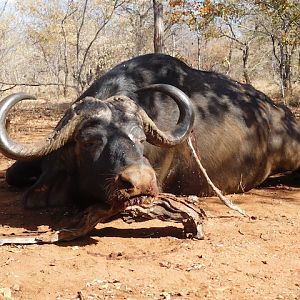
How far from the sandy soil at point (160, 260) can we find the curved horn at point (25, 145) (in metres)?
0.71

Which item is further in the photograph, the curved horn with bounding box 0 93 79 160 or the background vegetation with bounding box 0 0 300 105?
the background vegetation with bounding box 0 0 300 105

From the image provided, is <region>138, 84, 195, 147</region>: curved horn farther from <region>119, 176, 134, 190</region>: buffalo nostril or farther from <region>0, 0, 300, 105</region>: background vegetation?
<region>0, 0, 300, 105</region>: background vegetation

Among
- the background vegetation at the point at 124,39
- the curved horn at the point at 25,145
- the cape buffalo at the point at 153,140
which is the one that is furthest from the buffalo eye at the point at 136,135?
the background vegetation at the point at 124,39

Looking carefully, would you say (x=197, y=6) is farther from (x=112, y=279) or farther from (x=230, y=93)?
(x=112, y=279)

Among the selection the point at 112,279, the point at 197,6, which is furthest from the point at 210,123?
the point at 197,6

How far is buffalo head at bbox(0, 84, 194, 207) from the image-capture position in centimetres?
416

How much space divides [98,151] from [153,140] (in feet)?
2.13

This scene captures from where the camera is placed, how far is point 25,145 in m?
4.58

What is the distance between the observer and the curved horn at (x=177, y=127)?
4871 millimetres

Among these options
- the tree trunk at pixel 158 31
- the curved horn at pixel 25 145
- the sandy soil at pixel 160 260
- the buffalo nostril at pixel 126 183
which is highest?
the tree trunk at pixel 158 31

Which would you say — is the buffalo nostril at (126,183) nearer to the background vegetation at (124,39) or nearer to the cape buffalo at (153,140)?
the cape buffalo at (153,140)

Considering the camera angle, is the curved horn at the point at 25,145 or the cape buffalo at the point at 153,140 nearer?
the curved horn at the point at 25,145

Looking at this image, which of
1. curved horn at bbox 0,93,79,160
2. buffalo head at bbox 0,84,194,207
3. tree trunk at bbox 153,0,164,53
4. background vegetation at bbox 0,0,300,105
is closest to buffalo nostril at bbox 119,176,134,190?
buffalo head at bbox 0,84,194,207

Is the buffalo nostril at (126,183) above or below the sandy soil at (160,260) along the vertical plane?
above
